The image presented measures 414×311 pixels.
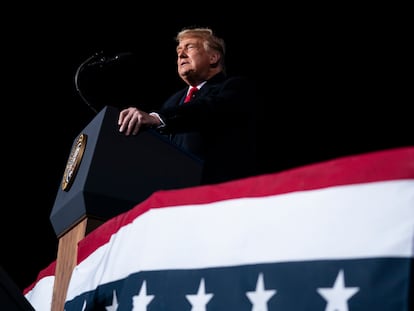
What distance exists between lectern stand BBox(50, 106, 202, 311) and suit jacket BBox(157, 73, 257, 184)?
0.06m

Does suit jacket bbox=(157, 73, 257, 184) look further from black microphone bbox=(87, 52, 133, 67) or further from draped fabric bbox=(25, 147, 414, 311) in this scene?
draped fabric bbox=(25, 147, 414, 311)

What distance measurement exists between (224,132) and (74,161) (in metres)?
0.37

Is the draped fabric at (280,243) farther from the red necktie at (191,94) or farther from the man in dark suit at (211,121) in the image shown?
the red necktie at (191,94)

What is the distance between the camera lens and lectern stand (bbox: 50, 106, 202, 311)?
1178 mm

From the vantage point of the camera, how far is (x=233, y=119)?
1.35 metres

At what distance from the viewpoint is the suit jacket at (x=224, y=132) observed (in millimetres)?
1268

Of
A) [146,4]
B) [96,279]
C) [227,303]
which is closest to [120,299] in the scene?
[96,279]

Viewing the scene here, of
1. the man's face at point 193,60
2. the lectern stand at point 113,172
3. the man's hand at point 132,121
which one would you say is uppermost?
the man's face at point 193,60

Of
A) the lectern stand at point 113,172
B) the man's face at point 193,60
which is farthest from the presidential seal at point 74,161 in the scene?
the man's face at point 193,60

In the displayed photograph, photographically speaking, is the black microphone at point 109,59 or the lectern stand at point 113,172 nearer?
the lectern stand at point 113,172

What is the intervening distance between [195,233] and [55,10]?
2483 mm

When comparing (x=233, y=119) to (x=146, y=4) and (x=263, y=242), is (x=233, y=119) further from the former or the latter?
(x=146, y=4)

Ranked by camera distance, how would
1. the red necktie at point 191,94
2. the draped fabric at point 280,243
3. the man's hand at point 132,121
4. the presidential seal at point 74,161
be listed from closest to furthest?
the draped fabric at point 280,243, the man's hand at point 132,121, the presidential seal at point 74,161, the red necktie at point 191,94

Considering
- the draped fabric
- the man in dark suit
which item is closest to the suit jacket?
the man in dark suit
